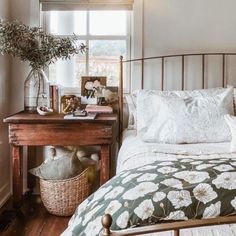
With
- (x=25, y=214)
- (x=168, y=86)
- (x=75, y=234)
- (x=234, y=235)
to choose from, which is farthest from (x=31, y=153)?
(x=234, y=235)

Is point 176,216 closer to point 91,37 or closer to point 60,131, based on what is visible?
point 60,131

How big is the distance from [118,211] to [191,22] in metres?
2.22

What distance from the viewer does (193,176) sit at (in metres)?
1.45

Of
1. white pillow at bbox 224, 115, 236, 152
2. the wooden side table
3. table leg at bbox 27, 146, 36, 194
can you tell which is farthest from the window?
white pillow at bbox 224, 115, 236, 152

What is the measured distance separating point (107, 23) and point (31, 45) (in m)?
0.78

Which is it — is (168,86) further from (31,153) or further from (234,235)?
(234,235)

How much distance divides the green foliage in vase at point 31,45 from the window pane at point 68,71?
311 millimetres

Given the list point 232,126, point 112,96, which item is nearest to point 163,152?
point 232,126

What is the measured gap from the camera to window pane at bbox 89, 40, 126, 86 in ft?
10.8

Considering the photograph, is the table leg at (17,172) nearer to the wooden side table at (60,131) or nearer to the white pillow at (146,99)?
the wooden side table at (60,131)

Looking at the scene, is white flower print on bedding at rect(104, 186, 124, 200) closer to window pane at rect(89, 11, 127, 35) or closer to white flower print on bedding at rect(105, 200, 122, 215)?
white flower print on bedding at rect(105, 200, 122, 215)

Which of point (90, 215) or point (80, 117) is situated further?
point (80, 117)

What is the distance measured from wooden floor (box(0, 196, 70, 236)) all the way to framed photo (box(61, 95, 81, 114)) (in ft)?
2.68

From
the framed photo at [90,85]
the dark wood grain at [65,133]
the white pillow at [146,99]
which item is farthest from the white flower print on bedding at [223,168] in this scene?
the framed photo at [90,85]
